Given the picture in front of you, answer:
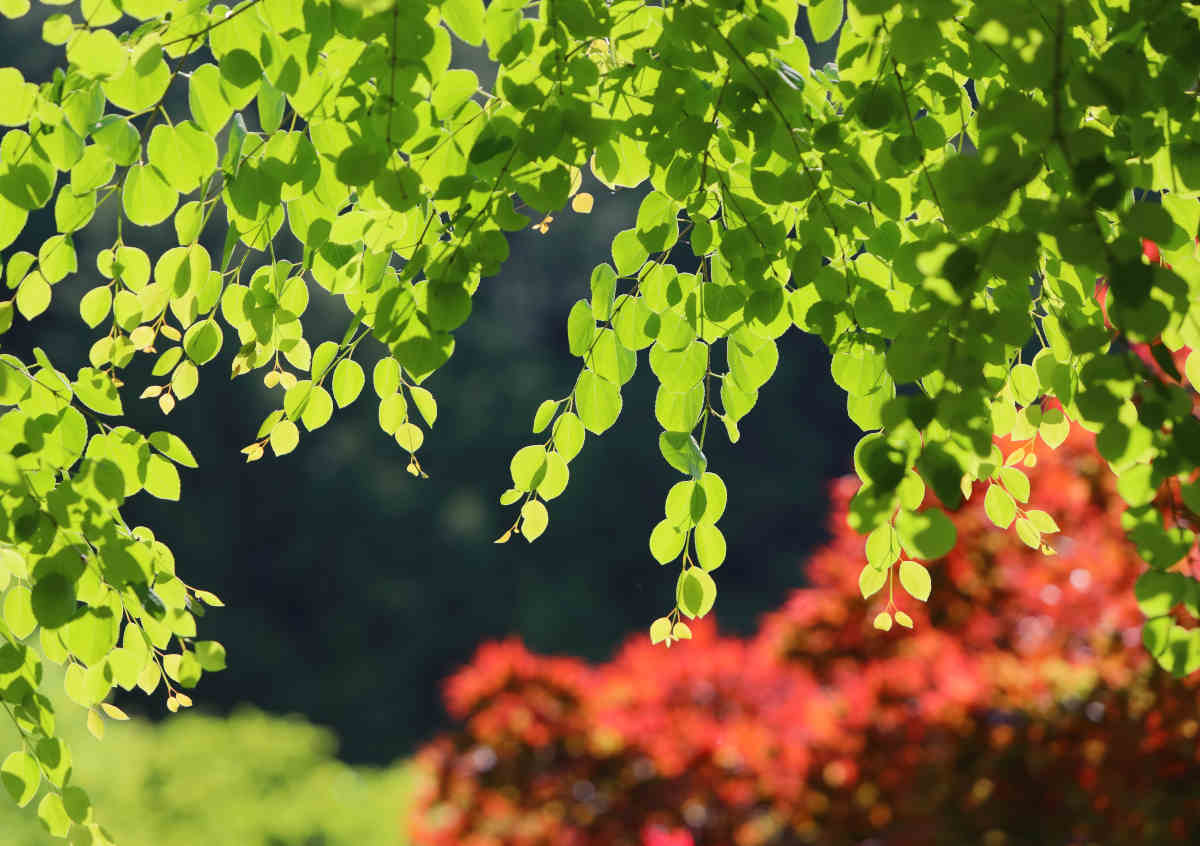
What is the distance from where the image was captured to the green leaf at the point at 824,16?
1.23 metres

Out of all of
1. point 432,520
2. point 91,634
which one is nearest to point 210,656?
point 91,634

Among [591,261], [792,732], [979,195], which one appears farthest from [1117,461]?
[591,261]

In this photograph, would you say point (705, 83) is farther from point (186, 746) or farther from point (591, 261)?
point (591, 261)

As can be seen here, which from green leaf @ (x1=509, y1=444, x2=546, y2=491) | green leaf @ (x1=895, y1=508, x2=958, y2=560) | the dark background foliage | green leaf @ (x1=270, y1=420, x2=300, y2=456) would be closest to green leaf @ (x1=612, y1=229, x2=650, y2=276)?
green leaf @ (x1=509, y1=444, x2=546, y2=491)

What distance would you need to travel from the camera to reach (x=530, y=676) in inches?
149

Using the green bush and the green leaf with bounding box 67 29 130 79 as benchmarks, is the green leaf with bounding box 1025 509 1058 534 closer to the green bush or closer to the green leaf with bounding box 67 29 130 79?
the green leaf with bounding box 67 29 130 79

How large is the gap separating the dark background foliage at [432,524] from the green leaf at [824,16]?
41.4 feet

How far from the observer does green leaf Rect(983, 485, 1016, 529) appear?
4.85 feet

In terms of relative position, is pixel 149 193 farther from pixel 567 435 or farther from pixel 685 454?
pixel 685 454

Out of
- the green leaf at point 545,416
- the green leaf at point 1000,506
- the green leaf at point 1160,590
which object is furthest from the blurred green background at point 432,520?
the green leaf at point 1160,590

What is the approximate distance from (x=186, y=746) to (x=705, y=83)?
7581 millimetres

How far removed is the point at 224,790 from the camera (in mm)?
7477

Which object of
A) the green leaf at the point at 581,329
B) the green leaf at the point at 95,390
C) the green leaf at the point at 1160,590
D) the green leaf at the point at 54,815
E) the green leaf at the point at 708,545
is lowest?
the green leaf at the point at 1160,590

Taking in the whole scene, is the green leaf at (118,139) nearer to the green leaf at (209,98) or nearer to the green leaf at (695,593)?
the green leaf at (209,98)
